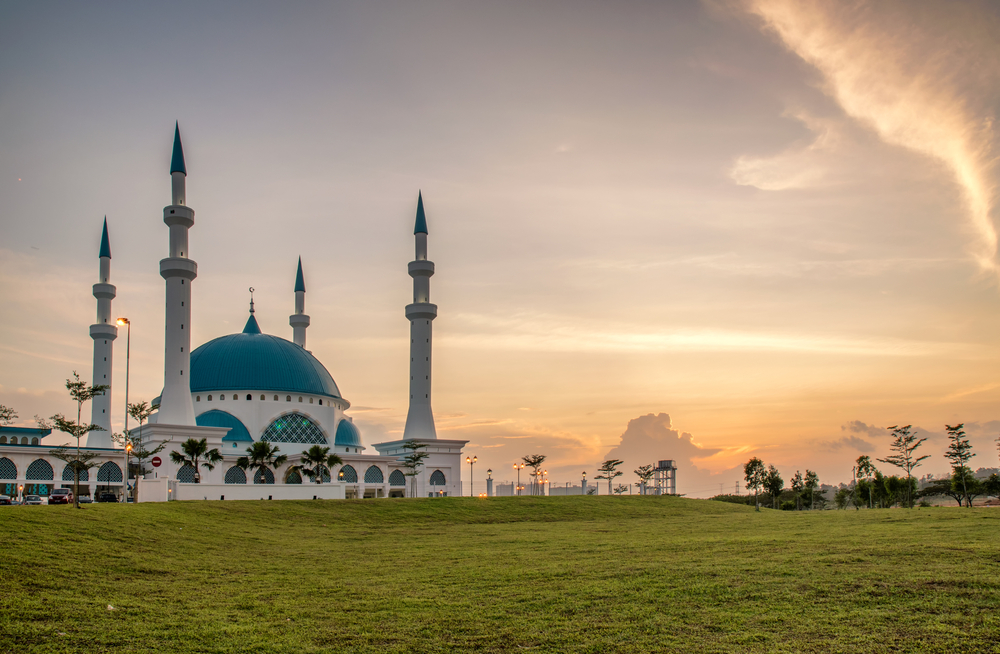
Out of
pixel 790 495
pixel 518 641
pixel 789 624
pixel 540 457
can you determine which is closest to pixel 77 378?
pixel 518 641

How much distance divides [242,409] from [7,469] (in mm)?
20626

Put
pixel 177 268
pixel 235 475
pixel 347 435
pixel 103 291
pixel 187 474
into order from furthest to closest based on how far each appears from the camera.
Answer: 1. pixel 347 435
2. pixel 103 291
3. pixel 235 475
4. pixel 187 474
5. pixel 177 268

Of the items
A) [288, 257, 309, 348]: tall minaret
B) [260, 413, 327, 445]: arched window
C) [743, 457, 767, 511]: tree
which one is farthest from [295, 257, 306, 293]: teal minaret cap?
[743, 457, 767, 511]: tree

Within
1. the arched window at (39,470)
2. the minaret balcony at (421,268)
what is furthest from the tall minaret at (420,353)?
the arched window at (39,470)

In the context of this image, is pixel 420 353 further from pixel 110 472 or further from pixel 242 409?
pixel 110 472

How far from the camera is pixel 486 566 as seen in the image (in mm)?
17875

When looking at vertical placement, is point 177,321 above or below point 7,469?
above

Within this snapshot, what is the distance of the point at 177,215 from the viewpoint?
61.1m

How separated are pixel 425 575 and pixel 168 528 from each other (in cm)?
1316

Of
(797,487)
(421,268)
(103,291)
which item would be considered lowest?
(797,487)

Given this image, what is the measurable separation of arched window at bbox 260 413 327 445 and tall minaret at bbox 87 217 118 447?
1432 centimetres

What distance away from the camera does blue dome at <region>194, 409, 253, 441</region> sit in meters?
69.3

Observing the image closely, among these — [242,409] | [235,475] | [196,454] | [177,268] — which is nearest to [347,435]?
[242,409]

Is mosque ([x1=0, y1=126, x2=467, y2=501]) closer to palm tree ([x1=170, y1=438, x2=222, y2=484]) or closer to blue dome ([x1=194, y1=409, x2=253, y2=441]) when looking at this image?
blue dome ([x1=194, y1=409, x2=253, y2=441])
